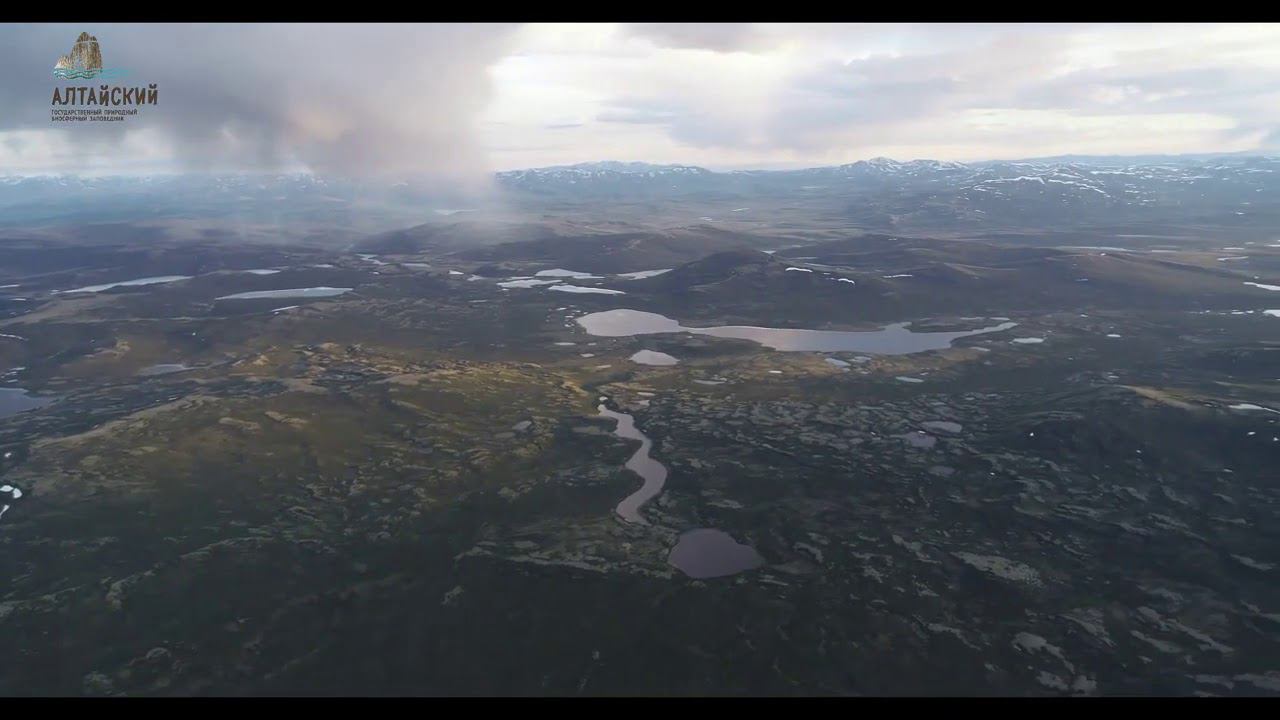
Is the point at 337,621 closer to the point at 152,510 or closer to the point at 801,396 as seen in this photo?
the point at 152,510

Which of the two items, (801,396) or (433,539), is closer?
(433,539)

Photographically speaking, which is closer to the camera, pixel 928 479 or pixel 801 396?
pixel 928 479

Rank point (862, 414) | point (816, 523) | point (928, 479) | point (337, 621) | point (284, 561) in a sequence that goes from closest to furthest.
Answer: point (337, 621) < point (284, 561) < point (816, 523) < point (928, 479) < point (862, 414)

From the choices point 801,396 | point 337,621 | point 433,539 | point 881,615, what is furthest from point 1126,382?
point 337,621

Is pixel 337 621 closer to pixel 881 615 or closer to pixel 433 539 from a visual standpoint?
pixel 433 539

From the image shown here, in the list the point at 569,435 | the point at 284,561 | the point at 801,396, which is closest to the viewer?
the point at 284,561
